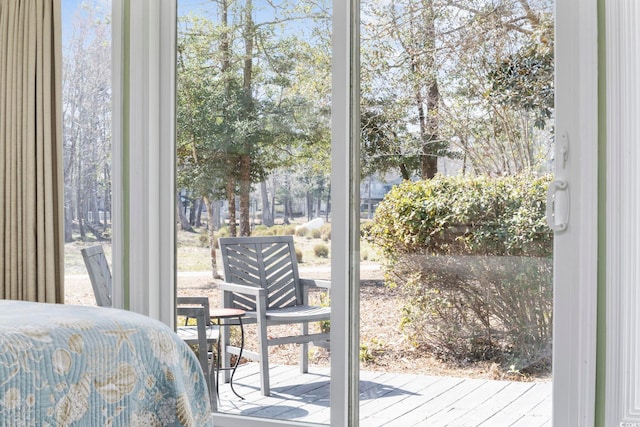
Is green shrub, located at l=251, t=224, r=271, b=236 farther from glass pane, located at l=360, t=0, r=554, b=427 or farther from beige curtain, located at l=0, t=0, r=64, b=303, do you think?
beige curtain, located at l=0, t=0, r=64, b=303

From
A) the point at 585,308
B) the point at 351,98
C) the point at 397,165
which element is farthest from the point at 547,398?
the point at 351,98

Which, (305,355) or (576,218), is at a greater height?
(576,218)

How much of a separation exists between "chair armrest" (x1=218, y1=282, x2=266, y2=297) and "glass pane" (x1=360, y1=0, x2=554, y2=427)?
1.33 ft

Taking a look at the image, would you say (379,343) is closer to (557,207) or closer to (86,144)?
(557,207)

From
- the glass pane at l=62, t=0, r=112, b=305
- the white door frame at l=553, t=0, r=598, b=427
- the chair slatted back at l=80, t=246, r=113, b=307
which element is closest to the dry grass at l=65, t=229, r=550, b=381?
the white door frame at l=553, t=0, r=598, b=427

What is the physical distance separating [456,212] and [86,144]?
1527 millimetres

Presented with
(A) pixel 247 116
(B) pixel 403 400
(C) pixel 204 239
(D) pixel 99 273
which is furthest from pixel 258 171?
(B) pixel 403 400

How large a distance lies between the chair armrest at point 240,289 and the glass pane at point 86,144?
52 cm

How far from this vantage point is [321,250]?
105 inches

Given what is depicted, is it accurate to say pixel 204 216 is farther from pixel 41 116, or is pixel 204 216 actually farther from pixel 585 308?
pixel 585 308

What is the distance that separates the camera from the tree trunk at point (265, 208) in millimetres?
2736

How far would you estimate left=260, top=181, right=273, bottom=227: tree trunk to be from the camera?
108 inches

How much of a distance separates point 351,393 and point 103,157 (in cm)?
137

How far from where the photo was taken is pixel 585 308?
2254 millimetres
